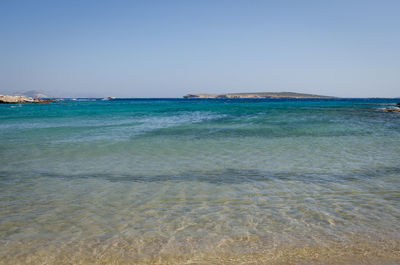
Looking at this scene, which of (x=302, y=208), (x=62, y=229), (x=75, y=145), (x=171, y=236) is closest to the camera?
(x=171, y=236)

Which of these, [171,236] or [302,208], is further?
[302,208]

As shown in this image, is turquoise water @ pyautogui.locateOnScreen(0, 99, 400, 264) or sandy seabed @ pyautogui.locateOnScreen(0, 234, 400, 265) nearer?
sandy seabed @ pyautogui.locateOnScreen(0, 234, 400, 265)

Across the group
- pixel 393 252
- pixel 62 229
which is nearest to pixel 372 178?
pixel 393 252

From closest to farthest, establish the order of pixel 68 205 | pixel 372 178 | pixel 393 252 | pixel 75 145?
pixel 393 252 < pixel 68 205 < pixel 372 178 < pixel 75 145

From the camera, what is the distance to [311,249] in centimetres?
443

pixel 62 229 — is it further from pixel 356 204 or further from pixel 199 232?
pixel 356 204

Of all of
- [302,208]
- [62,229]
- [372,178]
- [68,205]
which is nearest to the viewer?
[62,229]

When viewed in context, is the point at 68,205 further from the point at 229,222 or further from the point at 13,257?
the point at 229,222

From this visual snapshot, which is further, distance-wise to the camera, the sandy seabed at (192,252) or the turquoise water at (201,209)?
the turquoise water at (201,209)

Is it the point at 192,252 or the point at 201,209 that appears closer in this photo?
the point at 192,252

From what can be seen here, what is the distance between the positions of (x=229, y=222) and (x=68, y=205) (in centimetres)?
357

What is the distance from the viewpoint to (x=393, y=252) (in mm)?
4270

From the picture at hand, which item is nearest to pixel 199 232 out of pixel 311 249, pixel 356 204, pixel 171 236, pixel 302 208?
pixel 171 236

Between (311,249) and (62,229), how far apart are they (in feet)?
13.8
